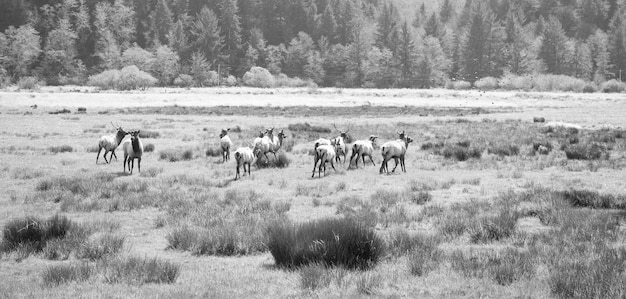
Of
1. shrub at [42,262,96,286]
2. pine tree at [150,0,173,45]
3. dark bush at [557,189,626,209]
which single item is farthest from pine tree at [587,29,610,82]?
shrub at [42,262,96,286]

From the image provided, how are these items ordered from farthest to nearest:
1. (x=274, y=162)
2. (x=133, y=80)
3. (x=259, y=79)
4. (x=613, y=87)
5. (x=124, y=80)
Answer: (x=259, y=79) → (x=613, y=87) → (x=124, y=80) → (x=133, y=80) → (x=274, y=162)

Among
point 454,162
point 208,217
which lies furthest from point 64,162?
point 454,162

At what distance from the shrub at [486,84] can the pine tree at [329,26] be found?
149ft

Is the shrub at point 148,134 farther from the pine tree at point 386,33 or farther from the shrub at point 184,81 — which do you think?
the pine tree at point 386,33

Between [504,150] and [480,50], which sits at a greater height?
[480,50]

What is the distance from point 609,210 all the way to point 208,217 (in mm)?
9555

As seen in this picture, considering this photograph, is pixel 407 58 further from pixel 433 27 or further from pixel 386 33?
pixel 433 27

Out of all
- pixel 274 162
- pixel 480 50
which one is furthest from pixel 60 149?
pixel 480 50

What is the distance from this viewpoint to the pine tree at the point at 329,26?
16738cm

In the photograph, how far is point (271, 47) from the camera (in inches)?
6078

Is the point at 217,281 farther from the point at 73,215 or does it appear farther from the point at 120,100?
the point at 120,100

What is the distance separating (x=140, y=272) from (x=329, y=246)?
2932 millimetres

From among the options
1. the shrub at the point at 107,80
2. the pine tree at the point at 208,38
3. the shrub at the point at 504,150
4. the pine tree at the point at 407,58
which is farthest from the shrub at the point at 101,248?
the pine tree at the point at 208,38

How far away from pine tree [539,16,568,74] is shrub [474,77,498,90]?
85.2 ft
